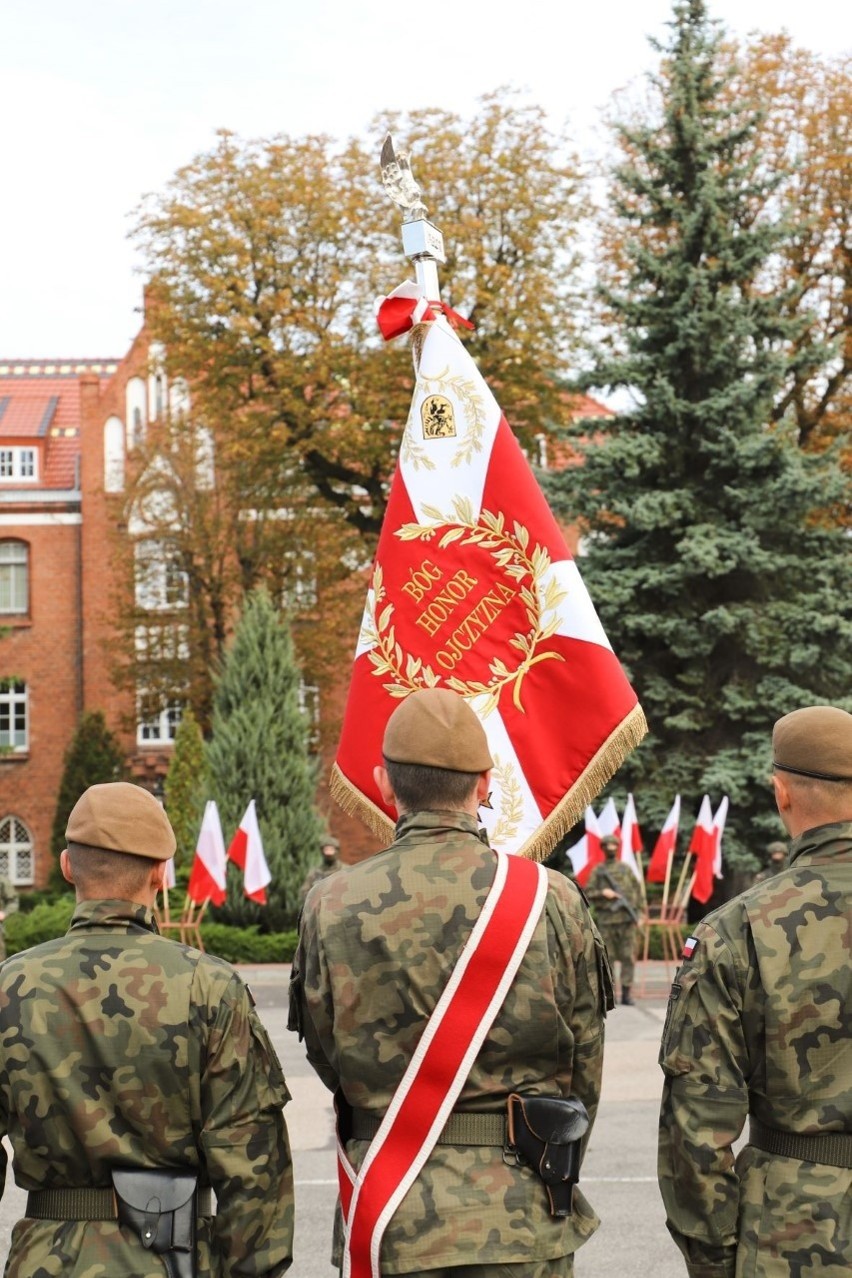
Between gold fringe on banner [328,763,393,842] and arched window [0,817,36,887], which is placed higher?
gold fringe on banner [328,763,393,842]

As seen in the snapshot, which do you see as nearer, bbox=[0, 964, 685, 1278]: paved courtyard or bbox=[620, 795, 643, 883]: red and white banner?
bbox=[0, 964, 685, 1278]: paved courtyard

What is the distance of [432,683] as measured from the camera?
5906 millimetres

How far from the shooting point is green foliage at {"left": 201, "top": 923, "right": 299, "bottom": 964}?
2077 centimetres

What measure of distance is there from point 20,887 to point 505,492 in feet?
112

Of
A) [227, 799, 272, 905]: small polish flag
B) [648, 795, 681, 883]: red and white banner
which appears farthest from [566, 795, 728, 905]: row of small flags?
[227, 799, 272, 905]: small polish flag

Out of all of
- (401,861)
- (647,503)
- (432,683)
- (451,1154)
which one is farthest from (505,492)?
(647,503)

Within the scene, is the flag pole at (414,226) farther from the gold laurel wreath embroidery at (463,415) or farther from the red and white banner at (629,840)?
the red and white banner at (629,840)

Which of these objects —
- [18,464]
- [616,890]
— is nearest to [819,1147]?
[616,890]

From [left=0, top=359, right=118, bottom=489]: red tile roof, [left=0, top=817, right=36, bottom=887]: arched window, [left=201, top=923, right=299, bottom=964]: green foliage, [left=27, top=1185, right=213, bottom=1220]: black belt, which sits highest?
[left=0, top=359, right=118, bottom=489]: red tile roof

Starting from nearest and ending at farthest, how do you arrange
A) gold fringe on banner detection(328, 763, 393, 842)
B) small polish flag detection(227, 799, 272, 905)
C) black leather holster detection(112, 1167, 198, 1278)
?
black leather holster detection(112, 1167, 198, 1278) < gold fringe on banner detection(328, 763, 393, 842) < small polish flag detection(227, 799, 272, 905)

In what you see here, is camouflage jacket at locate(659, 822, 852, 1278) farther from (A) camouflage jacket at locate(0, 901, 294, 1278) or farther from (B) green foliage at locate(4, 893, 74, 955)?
(B) green foliage at locate(4, 893, 74, 955)

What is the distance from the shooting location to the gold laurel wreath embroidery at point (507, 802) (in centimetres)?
581

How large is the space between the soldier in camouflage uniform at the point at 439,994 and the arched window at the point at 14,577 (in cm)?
3619

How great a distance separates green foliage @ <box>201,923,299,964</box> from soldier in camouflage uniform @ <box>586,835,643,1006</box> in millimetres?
5434
